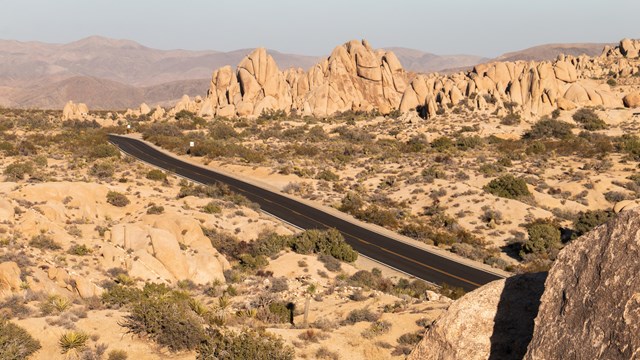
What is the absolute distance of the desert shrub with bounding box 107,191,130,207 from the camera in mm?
38531

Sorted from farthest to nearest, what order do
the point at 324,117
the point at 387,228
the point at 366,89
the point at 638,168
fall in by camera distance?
1. the point at 366,89
2. the point at 324,117
3. the point at 638,168
4. the point at 387,228

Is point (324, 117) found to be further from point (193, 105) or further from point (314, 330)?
point (314, 330)

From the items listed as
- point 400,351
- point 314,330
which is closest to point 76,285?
point 314,330

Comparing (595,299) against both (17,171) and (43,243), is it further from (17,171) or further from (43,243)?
(17,171)

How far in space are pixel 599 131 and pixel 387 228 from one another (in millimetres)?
57761

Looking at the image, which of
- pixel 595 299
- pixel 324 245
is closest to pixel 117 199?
pixel 324 245

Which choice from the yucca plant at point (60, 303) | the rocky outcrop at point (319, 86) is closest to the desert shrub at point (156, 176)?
the yucca plant at point (60, 303)

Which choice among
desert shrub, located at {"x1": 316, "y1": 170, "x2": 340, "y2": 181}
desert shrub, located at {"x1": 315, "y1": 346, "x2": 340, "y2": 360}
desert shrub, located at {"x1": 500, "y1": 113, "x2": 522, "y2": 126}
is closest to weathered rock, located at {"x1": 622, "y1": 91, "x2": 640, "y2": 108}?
desert shrub, located at {"x1": 500, "y1": 113, "x2": 522, "y2": 126}

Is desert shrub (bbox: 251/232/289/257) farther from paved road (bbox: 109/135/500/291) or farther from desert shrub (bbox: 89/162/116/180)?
desert shrub (bbox: 89/162/116/180)

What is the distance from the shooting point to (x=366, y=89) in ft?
390

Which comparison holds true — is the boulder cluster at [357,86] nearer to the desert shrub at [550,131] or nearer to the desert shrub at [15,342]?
the desert shrub at [550,131]

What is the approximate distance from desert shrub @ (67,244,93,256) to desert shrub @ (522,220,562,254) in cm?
3039

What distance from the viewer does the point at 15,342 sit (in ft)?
48.5

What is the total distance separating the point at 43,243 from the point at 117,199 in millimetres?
11698
